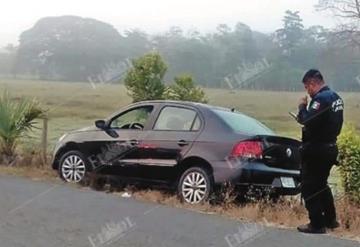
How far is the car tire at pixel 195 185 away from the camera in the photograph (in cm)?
855

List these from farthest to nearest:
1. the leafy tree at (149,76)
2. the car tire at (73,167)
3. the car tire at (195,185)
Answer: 1. the leafy tree at (149,76)
2. the car tire at (73,167)
3. the car tire at (195,185)

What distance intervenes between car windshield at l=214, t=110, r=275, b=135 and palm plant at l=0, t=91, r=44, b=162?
17.7 feet

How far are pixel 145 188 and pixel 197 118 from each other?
5.02 feet

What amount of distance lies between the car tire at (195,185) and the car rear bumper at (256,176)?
0.18 m

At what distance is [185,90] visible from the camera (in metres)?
13.5

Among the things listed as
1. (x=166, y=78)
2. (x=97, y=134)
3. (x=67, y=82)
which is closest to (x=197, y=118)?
(x=97, y=134)

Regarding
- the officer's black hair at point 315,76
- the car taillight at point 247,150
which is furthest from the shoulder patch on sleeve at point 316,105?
the car taillight at point 247,150

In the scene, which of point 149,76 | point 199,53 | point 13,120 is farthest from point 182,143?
point 199,53

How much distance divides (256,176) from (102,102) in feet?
35.2

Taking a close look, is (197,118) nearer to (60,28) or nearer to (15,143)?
(15,143)

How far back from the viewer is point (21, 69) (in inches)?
766

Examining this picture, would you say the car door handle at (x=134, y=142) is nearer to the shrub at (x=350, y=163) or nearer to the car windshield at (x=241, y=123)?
the car windshield at (x=241, y=123)

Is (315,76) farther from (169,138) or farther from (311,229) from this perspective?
(169,138)

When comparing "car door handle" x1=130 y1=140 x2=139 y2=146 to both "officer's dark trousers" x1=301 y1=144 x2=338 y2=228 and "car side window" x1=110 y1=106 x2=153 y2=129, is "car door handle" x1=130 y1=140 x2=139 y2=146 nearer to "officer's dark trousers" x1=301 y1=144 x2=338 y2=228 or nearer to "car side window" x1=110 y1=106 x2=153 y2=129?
"car side window" x1=110 y1=106 x2=153 y2=129
